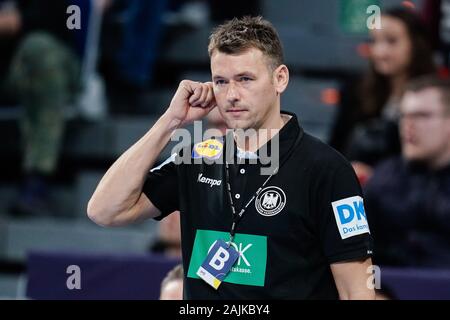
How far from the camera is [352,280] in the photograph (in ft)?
10.6

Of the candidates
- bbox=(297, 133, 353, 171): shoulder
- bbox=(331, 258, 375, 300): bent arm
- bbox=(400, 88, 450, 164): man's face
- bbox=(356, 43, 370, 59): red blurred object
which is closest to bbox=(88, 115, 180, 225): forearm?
bbox=(297, 133, 353, 171): shoulder

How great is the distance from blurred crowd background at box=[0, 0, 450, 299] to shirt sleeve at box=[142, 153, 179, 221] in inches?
71.4

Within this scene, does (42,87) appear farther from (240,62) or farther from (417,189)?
(240,62)

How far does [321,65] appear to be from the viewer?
7.67 m

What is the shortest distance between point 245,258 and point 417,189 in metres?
2.45

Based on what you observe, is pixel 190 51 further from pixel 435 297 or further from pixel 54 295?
pixel 435 297

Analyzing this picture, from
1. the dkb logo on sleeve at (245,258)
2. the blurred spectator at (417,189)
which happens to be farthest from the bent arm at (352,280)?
the blurred spectator at (417,189)

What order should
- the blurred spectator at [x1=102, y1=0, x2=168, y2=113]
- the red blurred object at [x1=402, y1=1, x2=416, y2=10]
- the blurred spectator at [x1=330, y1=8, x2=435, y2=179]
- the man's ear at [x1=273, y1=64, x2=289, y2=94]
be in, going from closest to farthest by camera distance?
the man's ear at [x1=273, y1=64, x2=289, y2=94] → the blurred spectator at [x1=330, y1=8, x2=435, y2=179] → the red blurred object at [x1=402, y1=1, x2=416, y2=10] → the blurred spectator at [x1=102, y1=0, x2=168, y2=113]

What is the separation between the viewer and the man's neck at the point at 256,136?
3.37m

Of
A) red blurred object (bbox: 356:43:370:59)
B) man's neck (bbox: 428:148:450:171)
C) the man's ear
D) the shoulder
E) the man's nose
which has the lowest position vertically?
the shoulder

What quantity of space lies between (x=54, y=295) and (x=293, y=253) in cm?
257

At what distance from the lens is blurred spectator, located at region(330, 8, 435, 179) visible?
6.23 metres

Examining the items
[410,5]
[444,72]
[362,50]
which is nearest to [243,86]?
[444,72]

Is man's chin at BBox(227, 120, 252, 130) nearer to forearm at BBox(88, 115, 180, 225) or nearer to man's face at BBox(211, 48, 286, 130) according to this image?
man's face at BBox(211, 48, 286, 130)
